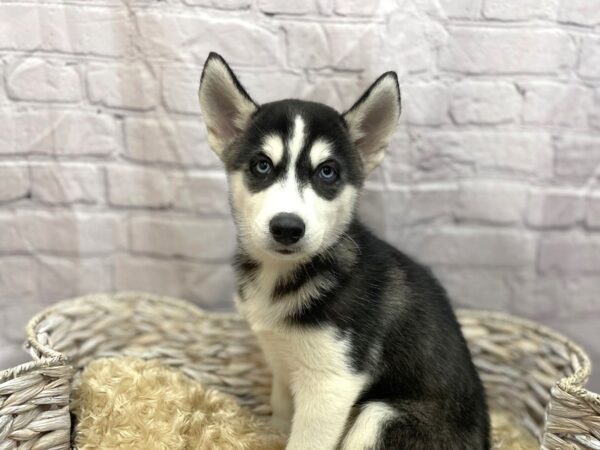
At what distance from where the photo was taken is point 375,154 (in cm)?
181

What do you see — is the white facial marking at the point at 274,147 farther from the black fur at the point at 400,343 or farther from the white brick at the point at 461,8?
the white brick at the point at 461,8

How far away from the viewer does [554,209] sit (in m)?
2.33

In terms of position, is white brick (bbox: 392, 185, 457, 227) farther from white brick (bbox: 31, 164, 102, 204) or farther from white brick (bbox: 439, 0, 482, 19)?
white brick (bbox: 31, 164, 102, 204)

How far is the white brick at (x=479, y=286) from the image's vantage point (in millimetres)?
2447

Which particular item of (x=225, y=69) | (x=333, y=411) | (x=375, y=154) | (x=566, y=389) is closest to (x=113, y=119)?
(x=225, y=69)

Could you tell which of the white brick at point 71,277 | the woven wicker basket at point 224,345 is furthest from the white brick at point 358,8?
the white brick at point 71,277

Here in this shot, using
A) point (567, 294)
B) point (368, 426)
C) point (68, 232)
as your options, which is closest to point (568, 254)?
point (567, 294)

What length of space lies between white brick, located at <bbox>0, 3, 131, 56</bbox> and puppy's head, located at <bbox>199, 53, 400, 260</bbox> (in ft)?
2.14

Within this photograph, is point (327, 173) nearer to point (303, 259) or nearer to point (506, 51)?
point (303, 259)

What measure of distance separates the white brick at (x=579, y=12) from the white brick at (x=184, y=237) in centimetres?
155

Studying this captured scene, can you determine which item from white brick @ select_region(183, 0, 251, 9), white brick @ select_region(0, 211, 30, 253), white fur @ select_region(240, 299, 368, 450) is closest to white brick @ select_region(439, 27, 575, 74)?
white brick @ select_region(183, 0, 251, 9)

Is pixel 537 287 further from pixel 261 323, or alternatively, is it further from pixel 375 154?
pixel 261 323

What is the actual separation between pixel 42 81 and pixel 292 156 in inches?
47.3

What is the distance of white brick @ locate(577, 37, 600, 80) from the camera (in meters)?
2.16
